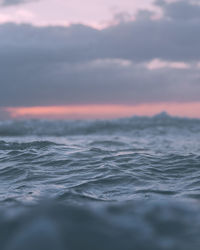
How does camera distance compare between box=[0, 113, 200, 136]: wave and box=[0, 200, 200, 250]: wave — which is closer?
box=[0, 200, 200, 250]: wave

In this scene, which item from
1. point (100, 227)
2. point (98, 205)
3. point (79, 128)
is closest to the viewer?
point (100, 227)

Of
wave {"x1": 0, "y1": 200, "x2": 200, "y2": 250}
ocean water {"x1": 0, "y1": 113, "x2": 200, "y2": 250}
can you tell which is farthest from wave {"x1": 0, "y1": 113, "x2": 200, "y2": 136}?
wave {"x1": 0, "y1": 200, "x2": 200, "y2": 250}

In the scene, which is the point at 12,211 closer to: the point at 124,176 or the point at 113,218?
the point at 113,218

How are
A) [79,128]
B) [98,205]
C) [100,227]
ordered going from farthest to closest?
[79,128]
[98,205]
[100,227]

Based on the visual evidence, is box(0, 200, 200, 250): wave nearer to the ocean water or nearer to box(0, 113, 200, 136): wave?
the ocean water

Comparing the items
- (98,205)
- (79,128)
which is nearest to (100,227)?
(98,205)

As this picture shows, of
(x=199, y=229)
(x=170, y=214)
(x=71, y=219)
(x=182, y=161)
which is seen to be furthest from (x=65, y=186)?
(x=182, y=161)

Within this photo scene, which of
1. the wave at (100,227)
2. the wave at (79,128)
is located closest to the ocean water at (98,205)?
the wave at (100,227)

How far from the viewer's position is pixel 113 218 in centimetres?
395

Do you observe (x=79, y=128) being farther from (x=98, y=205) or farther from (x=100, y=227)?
(x=100, y=227)

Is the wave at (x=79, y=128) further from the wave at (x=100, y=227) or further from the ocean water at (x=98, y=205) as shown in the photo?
the wave at (x=100, y=227)

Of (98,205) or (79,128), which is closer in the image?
(98,205)

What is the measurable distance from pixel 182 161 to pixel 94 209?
5573 mm

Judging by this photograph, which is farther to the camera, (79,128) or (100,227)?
(79,128)
